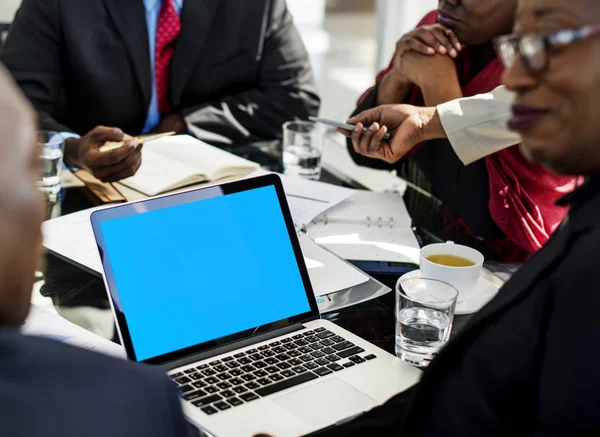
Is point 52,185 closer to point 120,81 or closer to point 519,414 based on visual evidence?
point 120,81

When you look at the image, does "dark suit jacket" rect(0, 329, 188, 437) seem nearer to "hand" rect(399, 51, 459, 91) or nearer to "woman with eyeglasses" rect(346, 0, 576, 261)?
"woman with eyeglasses" rect(346, 0, 576, 261)

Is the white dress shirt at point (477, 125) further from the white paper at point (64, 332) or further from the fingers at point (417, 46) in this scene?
the white paper at point (64, 332)

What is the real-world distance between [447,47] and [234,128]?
0.60 meters

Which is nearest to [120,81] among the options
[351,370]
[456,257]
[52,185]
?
[52,185]

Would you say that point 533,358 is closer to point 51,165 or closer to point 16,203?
point 16,203

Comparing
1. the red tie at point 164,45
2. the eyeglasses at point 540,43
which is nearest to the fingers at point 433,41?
the red tie at point 164,45

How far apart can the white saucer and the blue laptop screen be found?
21 centimetres

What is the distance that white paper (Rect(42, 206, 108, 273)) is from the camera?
1.25 meters

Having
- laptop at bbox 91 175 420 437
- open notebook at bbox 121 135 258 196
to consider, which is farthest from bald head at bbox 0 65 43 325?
open notebook at bbox 121 135 258 196

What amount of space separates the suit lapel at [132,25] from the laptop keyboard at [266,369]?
1.16 metres

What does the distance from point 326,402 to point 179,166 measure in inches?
31.2

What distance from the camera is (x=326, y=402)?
2.98 feet

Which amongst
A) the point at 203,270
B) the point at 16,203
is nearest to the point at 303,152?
the point at 203,270

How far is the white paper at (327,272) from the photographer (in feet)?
3.90
